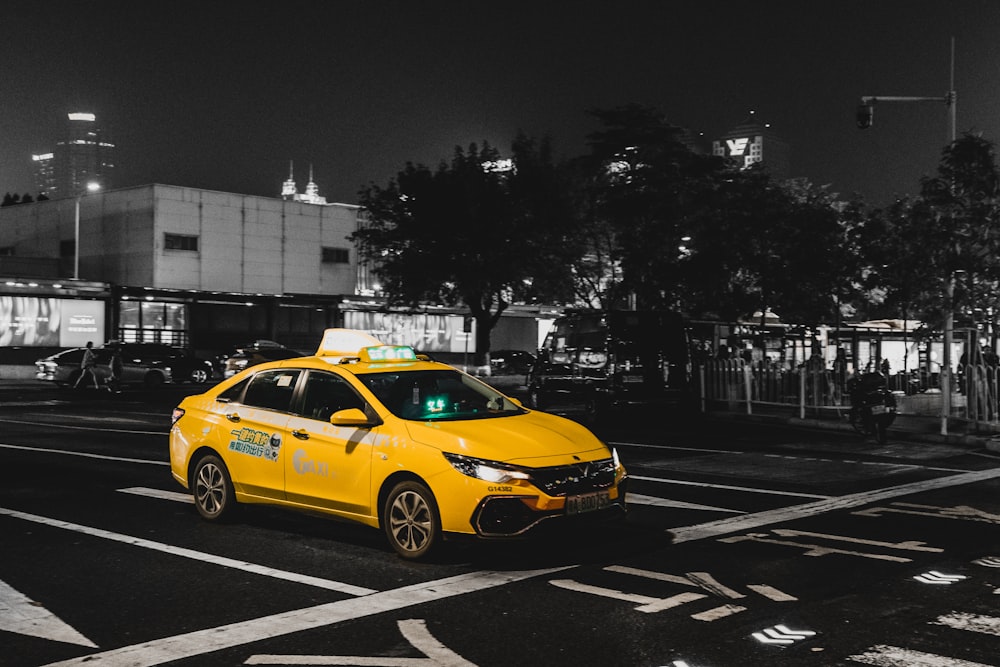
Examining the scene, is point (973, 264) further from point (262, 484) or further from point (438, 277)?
point (438, 277)

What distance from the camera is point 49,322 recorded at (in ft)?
137

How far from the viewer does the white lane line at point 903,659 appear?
522 centimetres

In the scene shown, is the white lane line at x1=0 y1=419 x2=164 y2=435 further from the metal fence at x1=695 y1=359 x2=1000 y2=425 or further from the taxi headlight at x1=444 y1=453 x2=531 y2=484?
the taxi headlight at x1=444 y1=453 x2=531 y2=484

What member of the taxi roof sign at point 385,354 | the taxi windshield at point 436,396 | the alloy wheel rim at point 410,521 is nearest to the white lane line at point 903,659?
the alloy wheel rim at point 410,521

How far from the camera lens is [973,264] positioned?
73.4 ft

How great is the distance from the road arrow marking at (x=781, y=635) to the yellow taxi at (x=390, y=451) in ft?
6.29

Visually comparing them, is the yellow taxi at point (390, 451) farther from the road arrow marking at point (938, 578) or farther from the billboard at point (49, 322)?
the billboard at point (49, 322)

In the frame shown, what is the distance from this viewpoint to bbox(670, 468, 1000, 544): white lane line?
8.92m

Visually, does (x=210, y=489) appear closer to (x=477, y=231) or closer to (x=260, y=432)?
(x=260, y=432)

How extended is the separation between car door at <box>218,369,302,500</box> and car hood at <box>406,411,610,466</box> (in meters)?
1.49

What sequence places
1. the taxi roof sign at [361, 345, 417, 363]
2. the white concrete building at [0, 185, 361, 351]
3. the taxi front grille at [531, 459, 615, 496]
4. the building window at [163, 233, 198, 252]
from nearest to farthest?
the taxi front grille at [531, 459, 615, 496], the taxi roof sign at [361, 345, 417, 363], the white concrete building at [0, 185, 361, 351], the building window at [163, 233, 198, 252]

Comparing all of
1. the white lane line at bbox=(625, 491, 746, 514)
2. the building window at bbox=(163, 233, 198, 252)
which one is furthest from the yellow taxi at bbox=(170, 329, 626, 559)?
the building window at bbox=(163, 233, 198, 252)

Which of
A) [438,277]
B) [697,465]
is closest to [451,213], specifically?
[438,277]

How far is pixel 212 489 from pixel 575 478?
3556mm
